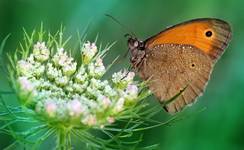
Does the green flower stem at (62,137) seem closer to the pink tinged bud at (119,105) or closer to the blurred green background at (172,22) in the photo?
the pink tinged bud at (119,105)

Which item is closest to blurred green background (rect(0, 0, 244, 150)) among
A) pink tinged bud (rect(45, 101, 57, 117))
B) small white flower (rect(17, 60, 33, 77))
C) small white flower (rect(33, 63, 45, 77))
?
small white flower (rect(33, 63, 45, 77))

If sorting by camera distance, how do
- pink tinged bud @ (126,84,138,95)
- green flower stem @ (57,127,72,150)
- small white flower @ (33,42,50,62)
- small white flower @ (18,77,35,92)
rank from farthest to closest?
small white flower @ (33,42,50,62) → pink tinged bud @ (126,84,138,95) → green flower stem @ (57,127,72,150) → small white flower @ (18,77,35,92)

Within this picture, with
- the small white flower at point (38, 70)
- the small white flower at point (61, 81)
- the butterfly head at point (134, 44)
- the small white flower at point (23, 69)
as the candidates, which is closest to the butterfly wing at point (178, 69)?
the butterfly head at point (134, 44)

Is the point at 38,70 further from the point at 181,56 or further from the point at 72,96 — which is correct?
the point at 181,56

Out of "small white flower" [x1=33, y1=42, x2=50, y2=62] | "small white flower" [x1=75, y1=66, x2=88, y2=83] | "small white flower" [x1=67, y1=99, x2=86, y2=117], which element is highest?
"small white flower" [x1=33, y1=42, x2=50, y2=62]

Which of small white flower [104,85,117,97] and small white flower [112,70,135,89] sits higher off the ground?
small white flower [112,70,135,89]

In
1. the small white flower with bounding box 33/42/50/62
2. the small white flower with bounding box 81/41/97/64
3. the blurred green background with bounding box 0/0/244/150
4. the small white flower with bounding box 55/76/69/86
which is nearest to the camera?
the small white flower with bounding box 55/76/69/86

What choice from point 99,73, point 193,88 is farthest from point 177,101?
point 99,73

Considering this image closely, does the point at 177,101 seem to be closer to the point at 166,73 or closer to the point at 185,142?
the point at 166,73

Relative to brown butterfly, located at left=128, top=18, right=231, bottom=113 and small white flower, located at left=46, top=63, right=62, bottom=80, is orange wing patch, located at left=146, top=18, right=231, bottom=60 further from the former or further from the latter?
small white flower, located at left=46, top=63, right=62, bottom=80
